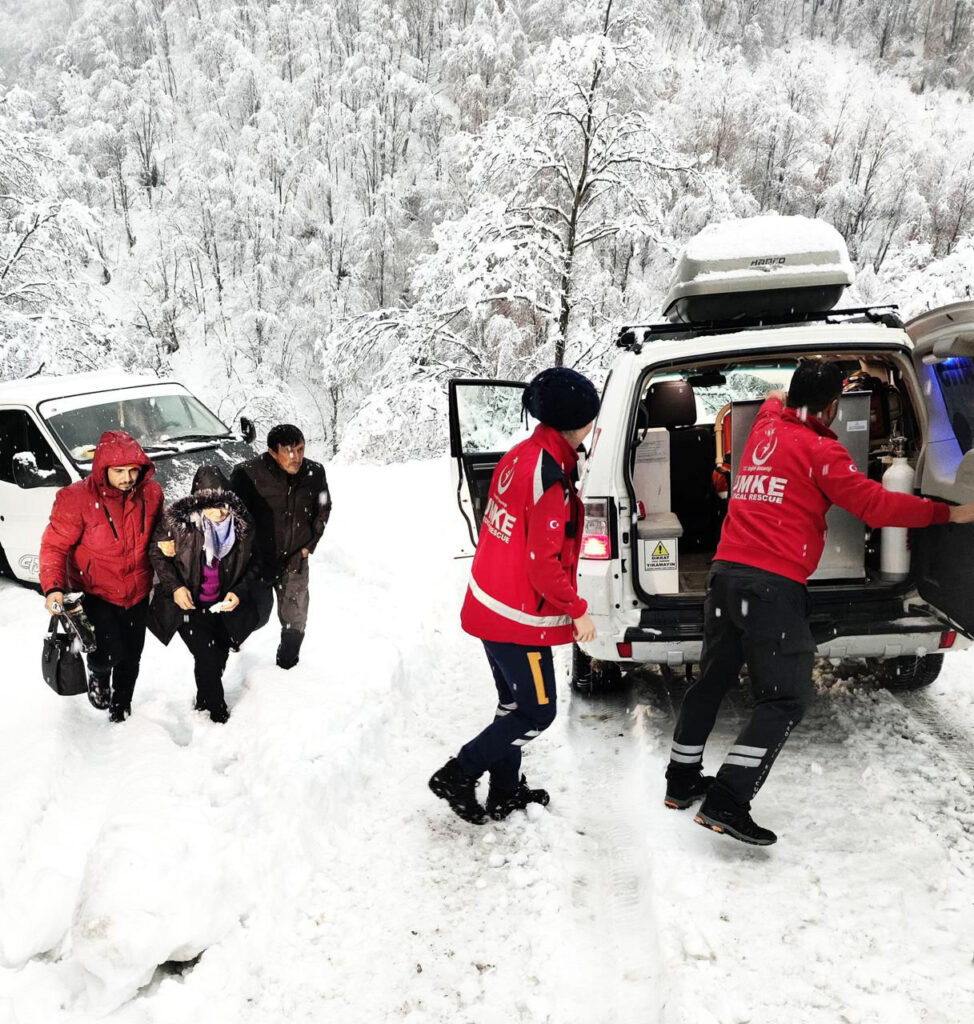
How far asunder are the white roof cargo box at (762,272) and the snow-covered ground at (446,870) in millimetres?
2406

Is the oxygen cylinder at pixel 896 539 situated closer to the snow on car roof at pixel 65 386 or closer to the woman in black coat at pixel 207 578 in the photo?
the woman in black coat at pixel 207 578

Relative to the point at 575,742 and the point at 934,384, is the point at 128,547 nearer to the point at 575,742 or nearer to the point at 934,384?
the point at 575,742

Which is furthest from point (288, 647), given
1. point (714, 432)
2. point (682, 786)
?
point (714, 432)

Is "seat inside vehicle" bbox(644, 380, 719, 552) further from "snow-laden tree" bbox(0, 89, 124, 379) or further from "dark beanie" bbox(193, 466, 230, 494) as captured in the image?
"snow-laden tree" bbox(0, 89, 124, 379)

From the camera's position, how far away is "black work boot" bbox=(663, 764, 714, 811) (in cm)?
303

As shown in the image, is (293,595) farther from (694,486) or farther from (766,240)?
(766,240)

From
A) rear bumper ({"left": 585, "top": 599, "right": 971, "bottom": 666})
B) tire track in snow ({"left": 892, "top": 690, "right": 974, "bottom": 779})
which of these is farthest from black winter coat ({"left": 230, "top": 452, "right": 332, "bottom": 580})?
tire track in snow ({"left": 892, "top": 690, "right": 974, "bottom": 779})

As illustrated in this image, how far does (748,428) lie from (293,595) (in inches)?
121

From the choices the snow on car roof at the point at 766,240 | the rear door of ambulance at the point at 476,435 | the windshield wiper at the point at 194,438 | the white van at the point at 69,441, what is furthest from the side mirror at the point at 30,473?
the snow on car roof at the point at 766,240

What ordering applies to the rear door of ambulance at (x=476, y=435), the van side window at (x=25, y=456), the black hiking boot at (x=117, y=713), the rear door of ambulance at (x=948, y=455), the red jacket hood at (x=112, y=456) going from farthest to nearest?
the van side window at (x=25, y=456) → the rear door of ambulance at (x=476, y=435) → the black hiking boot at (x=117, y=713) → the red jacket hood at (x=112, y=456) → the rear door of ambulance at (x=948, y=455)

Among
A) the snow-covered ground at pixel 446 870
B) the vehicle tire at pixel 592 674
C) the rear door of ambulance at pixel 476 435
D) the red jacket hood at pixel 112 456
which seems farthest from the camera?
the rear door of ambulance at pixel 476 435

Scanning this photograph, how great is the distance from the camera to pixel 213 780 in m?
3.24

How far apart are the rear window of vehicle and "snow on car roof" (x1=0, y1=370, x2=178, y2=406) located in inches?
268

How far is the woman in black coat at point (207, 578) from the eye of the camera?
11.6 ft
